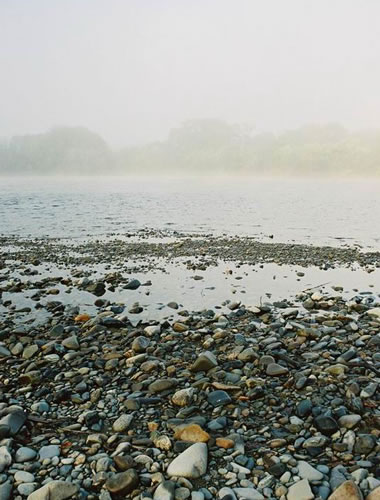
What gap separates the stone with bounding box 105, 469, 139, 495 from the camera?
343 centimetres

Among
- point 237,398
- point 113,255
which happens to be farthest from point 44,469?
point 113,255

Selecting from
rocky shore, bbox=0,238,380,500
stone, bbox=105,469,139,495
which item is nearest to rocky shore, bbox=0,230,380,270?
rocky shore, bbox=0,238,380,500

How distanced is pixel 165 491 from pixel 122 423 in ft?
3.84

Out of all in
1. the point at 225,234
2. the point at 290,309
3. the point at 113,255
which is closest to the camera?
the point at 290,309

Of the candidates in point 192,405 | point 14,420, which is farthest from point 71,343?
point 192,405

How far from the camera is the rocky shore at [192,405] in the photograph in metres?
3.55

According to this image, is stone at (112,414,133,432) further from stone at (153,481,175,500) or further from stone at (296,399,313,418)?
stone at (296,399,313,418)

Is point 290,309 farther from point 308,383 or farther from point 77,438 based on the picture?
point 77,438

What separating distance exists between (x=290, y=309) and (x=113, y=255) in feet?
28.7

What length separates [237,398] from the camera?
4.97 meters

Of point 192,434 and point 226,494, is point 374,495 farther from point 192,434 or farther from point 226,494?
point 192,434

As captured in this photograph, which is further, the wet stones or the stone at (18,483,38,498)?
the wet stones

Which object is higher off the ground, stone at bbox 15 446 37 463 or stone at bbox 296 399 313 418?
stone at bbox 296 399 313 418

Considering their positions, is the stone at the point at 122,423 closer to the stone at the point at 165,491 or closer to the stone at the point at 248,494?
the stone at the point at 165,491
